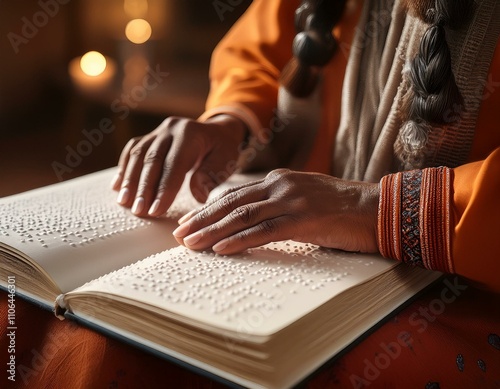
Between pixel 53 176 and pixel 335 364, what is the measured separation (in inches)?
60.6

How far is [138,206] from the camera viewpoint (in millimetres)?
732

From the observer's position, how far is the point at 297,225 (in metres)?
0.60

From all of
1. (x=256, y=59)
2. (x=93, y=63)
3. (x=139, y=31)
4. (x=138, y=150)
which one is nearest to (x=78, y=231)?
(x=138, y=150)

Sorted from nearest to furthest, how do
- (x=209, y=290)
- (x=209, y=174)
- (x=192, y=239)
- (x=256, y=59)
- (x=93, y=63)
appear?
(x=209, y=290) → (x=192, y=239) → (x=209, y=174) → (x=256, y=59) → (x=93, y=63)

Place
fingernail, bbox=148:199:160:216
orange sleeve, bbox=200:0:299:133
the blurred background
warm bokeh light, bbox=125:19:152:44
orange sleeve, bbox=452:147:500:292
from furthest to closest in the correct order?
warm bokeh light, bbox=125:19:152:44
the blurred background
orange sleeve, bbox=200:0:299:133
fingernail, bbox=148:199:160:216
orange sleeve, bbox=452:147:500:292

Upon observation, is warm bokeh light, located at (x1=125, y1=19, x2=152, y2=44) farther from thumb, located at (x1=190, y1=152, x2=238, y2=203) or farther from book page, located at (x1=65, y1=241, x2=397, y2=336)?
book page, located at (x1=65, y1=241, x2=397, y2=336)

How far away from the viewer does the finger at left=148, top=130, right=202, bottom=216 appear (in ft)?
2.42

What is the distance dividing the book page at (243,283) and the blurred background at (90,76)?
4.21ft

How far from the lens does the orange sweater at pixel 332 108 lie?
567 millimetres

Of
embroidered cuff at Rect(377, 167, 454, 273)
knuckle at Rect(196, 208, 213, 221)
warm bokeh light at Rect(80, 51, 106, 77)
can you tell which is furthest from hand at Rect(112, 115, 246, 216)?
warm bokeh light at Rect(80, 51, 106, 77)

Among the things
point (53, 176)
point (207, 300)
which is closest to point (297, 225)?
point (207, 300)

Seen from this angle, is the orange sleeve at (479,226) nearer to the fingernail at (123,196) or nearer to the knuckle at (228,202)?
the knuckle at (228,202)

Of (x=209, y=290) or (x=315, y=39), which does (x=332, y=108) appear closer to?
(x=315, y=39)

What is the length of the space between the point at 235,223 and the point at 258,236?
0.09 ft
